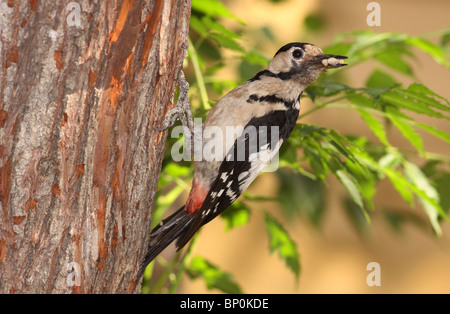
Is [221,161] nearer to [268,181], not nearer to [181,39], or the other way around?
[181,39]

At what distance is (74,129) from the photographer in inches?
52.6

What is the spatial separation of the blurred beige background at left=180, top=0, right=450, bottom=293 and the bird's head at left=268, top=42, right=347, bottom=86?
2810mm

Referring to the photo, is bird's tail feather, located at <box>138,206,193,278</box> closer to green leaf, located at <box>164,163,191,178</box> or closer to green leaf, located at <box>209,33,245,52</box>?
green leaf, located at <box>164,163,191,178</box>

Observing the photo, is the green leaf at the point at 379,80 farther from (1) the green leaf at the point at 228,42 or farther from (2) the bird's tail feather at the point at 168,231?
(2) the bird's tail feather at the point at 168,231

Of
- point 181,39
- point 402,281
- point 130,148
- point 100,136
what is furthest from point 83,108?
point 402,281

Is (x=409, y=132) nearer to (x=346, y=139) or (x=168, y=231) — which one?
(x=346, y=139)

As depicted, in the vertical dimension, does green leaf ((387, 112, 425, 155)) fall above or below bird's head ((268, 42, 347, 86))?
below

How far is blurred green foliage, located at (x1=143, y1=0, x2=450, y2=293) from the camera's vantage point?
1830 mm

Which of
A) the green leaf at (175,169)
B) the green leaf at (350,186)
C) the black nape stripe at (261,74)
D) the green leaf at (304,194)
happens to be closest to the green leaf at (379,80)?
the black nape stripe at (261,74)

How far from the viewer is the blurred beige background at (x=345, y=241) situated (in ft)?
17.2

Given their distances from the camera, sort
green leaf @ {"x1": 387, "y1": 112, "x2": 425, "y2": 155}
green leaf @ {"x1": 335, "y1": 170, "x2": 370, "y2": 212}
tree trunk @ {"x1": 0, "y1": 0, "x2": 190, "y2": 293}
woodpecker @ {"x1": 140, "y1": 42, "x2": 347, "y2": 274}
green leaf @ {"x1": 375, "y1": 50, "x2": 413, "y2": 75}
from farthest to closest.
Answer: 1. green leaf @ {"x1": 375, "y1": 50, "x2": 413, "y2": 75}
2. woodpecker @ {"x1": 140, "y1": 42, "x2": 347, "y2": 274}
3. green leaf @ {"x1": 387, "y1": 112, "x2": 425, "y2": 155}
4. green leaf @ {"x1": 335, "y1": 170, "x2": 370, "y2": 212}
5. tree trunk @ {"x1": 0, "y1": 0, "x2": 190, "y2": 293}

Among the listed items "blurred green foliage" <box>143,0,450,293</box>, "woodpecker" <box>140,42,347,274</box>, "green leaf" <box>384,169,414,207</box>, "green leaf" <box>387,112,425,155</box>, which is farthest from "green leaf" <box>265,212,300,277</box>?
"green leaf" <box>387,112,425,155</box>

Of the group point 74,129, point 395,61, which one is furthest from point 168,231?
point 395,61

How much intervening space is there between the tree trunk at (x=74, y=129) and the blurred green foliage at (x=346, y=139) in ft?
1.94
